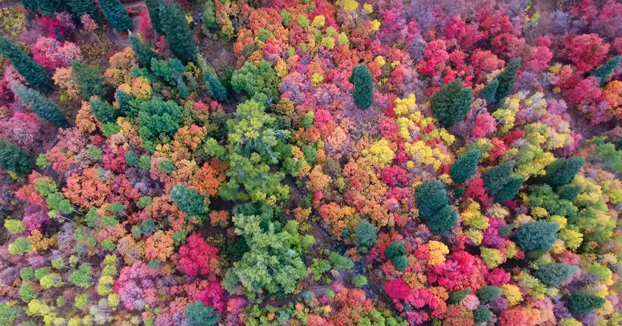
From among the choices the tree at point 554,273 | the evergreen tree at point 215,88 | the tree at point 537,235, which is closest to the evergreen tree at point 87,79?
the evergreen tree at point 215,88

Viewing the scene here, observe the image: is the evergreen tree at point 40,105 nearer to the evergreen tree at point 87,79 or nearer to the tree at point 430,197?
the evergreen tree at point 87,79

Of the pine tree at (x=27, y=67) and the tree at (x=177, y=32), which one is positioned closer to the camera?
the tree at (x=177, y=32)

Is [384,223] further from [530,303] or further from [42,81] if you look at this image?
[42,81]

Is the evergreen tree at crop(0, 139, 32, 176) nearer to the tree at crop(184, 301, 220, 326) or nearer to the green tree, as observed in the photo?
the green tree

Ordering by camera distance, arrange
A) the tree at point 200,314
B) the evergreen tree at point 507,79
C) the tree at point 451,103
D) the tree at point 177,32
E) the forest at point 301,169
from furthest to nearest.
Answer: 1. the evergreen tree at point 507,79
2. the tree at point 451,103
3. the tree at point 177,32
4. the forest at point 301,169
5. the tree at point 200,314

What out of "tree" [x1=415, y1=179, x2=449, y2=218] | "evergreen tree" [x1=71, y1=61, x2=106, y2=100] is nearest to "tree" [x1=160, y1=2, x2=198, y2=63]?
"evergreen tree" [x1=71, y1=61, x2=106, y2=100]

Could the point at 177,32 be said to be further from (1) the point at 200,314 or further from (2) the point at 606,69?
(2) the point at 606,69
